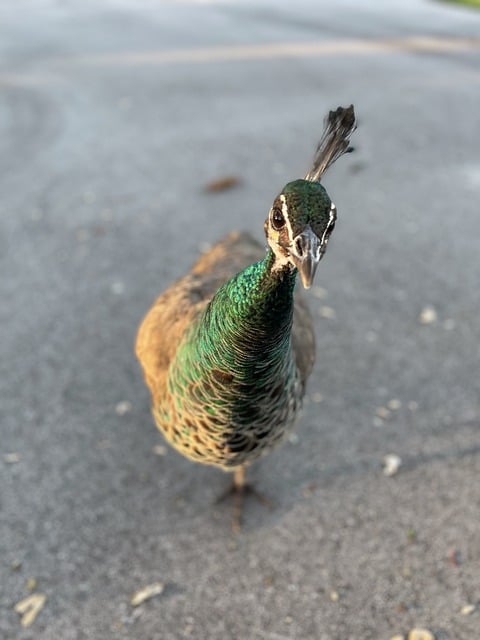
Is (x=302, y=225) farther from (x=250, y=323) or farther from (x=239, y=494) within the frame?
(x=239, y=494)

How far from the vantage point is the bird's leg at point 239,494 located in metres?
3.07

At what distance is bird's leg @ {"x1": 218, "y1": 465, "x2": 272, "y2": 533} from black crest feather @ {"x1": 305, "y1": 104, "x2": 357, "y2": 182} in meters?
1.71

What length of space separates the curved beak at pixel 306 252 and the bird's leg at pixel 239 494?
1.78 meters

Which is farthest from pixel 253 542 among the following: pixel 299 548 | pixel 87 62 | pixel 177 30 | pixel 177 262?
pixel 177 30

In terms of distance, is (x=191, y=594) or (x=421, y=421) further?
(x=421, y=421)

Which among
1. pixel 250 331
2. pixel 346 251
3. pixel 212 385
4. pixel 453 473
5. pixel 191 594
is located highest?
pixel 250 331

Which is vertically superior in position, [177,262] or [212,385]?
[212,385]

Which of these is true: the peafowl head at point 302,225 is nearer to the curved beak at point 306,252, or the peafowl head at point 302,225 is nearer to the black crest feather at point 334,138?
the curved beak at point 306,252

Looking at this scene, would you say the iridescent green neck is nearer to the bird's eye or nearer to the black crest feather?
the bird's eye

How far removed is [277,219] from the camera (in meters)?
1.59

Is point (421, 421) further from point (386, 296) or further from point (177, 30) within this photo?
point (177, 30)

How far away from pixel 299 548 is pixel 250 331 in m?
1.58

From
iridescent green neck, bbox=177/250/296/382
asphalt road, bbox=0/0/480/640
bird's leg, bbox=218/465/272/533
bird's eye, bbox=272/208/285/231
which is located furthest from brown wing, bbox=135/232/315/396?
bird's eye, bbox=272/208/285/231

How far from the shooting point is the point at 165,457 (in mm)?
3350
